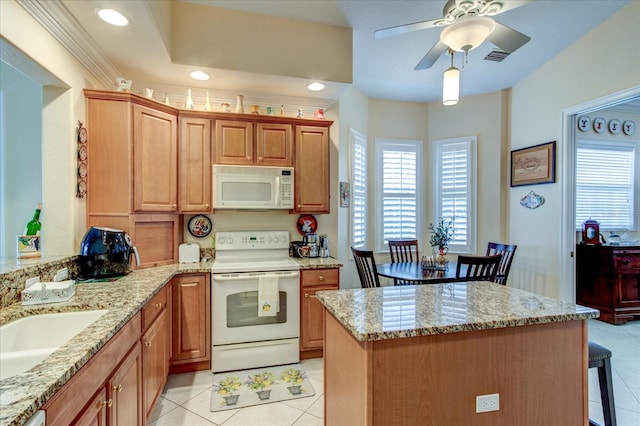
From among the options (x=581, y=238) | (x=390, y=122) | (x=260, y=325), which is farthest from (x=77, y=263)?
(x=581, y=238)

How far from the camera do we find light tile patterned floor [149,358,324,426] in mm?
2100

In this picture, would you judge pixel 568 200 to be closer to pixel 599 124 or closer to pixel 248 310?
pixel 599 124

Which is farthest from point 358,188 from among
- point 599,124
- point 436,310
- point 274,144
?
point 599,124

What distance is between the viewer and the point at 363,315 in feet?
4.53

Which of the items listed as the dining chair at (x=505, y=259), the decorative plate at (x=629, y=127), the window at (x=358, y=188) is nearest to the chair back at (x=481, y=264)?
the dining chair at (x=505, y=259)

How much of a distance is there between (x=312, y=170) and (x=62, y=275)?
2.15 meters

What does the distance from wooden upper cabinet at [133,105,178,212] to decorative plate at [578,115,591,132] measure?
5.09 meters

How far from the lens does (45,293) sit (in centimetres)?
164

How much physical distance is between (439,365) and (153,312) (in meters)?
1.74

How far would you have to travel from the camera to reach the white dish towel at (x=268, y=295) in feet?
8.96

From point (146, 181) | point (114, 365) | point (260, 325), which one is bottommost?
point (260, 325)

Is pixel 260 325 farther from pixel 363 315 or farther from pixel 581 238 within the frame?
pixel 581 238

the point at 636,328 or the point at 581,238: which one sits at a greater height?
the point at 581,238

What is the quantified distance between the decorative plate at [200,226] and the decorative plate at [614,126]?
555 cm
